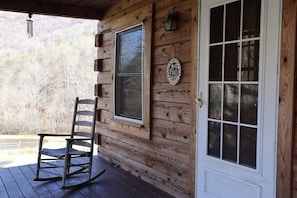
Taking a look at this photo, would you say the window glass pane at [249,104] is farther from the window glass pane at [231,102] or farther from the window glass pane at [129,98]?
the window glass pane at [129,98]

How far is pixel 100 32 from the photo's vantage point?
5.12 metres

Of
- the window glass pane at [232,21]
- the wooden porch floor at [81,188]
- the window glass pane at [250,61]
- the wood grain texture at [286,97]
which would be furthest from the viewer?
the wooden porch floor at [81,188]

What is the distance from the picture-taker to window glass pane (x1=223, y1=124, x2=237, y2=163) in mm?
2510

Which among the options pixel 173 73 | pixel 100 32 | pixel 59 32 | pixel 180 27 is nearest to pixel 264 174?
pixel 173 73

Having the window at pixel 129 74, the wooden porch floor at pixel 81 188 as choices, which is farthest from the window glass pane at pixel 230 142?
the window at pixel 129 74

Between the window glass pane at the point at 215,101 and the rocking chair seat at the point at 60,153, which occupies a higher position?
the window glass pane at the point at 215,101

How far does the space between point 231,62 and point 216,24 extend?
38 cm

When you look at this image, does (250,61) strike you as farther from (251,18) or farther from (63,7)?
(63,7)

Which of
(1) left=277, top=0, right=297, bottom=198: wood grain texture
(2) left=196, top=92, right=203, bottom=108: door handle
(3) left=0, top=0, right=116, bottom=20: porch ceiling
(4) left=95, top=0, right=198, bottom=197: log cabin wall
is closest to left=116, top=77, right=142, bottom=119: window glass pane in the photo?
(4) left=95, top=0, right=198, bottom=197: log cabin wall

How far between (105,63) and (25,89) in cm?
374

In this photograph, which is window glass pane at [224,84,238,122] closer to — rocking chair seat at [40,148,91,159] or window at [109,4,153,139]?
window at [109,4,153,139]

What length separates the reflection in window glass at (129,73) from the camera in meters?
4.08

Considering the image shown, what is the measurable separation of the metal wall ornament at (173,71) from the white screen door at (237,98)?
0.37 metres

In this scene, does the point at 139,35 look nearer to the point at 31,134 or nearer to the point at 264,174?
the point at 264,174
